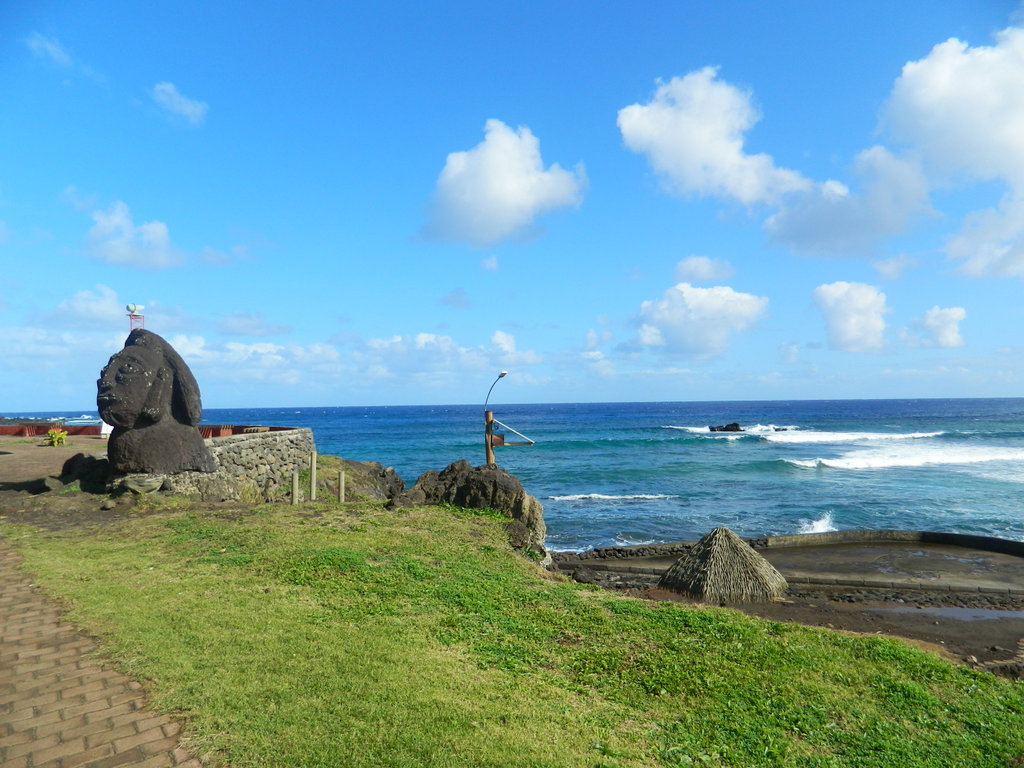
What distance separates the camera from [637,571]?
13.1 meters

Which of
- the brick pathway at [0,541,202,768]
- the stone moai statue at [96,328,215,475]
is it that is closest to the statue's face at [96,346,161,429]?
the stone moai statue at [96,328,215,475]

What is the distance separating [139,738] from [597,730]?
10.3ft

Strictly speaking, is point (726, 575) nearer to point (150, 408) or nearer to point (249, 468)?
point (150, 408)

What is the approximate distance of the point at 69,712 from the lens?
14.9 feet

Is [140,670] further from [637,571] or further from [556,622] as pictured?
[637,571]

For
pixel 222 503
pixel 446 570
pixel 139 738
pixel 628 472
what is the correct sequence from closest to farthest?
1. pixel 139 738
2. pixel 446 570
3. pixel 222 503
4. pixel 628 472

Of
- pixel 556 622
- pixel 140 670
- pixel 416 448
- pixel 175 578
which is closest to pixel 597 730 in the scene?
pixel 556 622

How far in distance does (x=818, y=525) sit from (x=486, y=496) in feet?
41.5

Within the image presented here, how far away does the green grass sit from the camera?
4246 mm

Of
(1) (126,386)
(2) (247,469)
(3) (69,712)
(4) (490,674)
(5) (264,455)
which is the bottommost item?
(4) (490,674)

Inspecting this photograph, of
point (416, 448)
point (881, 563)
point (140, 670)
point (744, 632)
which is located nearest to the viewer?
point (140, 670)

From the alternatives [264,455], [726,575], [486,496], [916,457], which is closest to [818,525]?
[726,575]

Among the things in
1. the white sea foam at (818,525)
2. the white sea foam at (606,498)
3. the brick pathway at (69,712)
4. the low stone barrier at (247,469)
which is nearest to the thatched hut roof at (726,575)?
the brick pathway at (69,712)

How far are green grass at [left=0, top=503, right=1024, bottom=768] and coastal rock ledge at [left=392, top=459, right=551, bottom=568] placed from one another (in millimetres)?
4363
